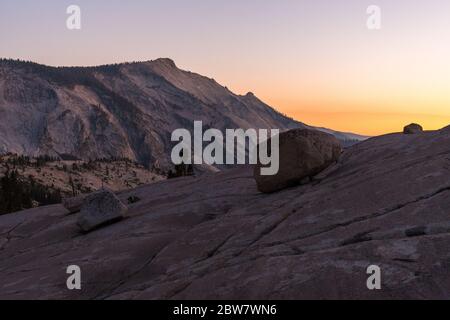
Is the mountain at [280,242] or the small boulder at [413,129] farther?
the small boulder at [413,129]

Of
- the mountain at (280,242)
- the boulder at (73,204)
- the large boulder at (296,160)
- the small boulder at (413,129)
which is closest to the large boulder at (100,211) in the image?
the mountain at (280,242)

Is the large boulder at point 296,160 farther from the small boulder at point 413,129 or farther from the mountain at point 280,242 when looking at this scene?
the small boulder at point 413,129

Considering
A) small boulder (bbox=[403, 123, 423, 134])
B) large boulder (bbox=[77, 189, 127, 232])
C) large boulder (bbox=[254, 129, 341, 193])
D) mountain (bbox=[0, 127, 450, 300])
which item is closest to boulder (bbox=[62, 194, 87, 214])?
mountain (bbox=[0, 127, 450, 300])

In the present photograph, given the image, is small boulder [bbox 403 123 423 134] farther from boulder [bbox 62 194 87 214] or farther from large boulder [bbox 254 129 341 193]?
boulder [bbox 62 194 87 214]

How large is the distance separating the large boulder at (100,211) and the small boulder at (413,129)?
14.4m

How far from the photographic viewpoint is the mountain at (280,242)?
32.8ft

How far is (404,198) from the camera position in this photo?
43.8 ft

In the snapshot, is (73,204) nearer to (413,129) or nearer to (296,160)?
(296,160)

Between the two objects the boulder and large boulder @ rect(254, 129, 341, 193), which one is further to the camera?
the boulder

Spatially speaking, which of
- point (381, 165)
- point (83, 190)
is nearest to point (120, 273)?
point (381, 165)

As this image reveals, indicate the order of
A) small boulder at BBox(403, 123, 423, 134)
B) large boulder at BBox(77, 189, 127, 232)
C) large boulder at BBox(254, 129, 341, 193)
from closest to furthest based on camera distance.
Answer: large boulder at BBox(254, 129, 341, 193), large boulder at BBox(77, 189, 127, 232), small boulder at BBox(403, 123, 423, 134)

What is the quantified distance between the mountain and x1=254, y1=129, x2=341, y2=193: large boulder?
562mm

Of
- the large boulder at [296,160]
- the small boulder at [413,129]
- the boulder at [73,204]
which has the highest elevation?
the small boulder at [413,129]

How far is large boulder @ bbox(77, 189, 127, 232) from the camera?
21.6 m
